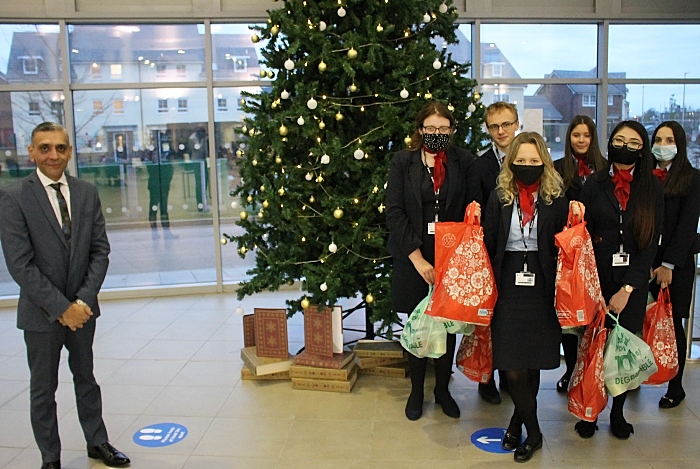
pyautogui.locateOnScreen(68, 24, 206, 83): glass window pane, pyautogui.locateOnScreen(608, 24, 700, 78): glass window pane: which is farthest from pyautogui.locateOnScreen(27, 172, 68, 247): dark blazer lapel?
pyautogui.locateOnScreen(608, 24, 700, 78): glass window pane

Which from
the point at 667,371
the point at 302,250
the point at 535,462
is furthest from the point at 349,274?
the point at 667,371

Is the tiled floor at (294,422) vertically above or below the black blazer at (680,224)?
below

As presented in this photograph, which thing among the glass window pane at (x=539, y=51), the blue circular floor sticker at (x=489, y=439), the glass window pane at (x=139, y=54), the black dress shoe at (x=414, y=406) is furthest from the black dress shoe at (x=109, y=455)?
the glass window pane at (x=539, y=51)

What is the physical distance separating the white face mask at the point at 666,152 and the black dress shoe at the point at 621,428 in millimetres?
1481

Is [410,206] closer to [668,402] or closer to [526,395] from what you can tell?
[526,395]

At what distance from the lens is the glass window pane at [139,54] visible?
6984mm

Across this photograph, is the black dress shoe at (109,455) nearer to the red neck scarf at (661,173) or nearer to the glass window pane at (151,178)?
the red neck scarf at (661,173)

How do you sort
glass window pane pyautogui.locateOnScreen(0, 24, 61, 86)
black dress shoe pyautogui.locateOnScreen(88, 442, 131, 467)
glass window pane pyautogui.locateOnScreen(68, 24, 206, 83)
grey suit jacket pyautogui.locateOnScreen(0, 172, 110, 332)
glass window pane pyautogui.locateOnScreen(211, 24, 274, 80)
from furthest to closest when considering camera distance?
glass window pane pyautogui.locateOnScreen(211, 24, 274, 80) < glass window pane pyautogui.locateOnScreen(68, 24, 206, 83) < glass window pane pyautogui.locateOnScreen(0, 24, 61, 86) < black dress shoe pyautogui.locateOnScreen(88, 442, 131, 467) < grey suit jacket pyautogui.locateOnScreen(0, 172, 110, 332)

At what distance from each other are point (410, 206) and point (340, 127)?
36.2 inches

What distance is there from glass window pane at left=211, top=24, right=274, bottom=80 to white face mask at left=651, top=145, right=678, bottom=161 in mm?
4596

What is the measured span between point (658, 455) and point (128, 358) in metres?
3.68

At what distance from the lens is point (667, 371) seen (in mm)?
3643

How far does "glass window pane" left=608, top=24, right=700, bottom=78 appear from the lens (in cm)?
755

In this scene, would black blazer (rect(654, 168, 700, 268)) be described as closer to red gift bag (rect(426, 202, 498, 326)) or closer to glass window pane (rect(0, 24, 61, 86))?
red gift bag (rect(426, 202, 498, 326))
